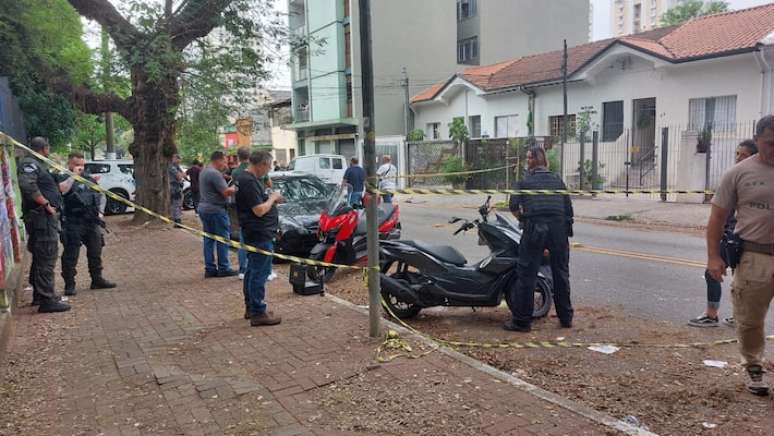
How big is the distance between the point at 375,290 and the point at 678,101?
1879 centimetres

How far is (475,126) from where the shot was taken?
99.0 ft

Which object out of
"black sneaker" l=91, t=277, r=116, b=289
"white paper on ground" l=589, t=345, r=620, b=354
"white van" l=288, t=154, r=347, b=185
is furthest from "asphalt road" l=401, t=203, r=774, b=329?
"white van" l=288, t=154, r=347, b=185

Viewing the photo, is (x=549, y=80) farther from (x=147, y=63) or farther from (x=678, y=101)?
(x=147, y=63)

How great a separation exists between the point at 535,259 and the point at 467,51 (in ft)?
117

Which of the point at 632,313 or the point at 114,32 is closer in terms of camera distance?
the point at 632,313

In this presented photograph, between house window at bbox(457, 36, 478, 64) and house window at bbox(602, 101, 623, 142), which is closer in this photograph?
house window at bbox(602, 101, 623, 142)

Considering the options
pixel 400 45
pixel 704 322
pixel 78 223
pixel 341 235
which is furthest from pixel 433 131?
pixel 704 322

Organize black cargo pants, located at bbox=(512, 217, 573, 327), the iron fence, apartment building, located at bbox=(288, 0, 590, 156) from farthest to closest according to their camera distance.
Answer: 1. apartment building, located at bbox=(288, 0, 590, 156)
2. the iron fence
3. black cargo pants, located at bbox=(512, 217, 573, 327)

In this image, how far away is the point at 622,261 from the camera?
30.0 feet

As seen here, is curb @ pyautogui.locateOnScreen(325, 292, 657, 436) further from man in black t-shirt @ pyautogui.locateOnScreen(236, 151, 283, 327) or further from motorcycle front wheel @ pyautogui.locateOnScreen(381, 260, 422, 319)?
man in black t-shirt @ pyautogui.locateOnScreen(236, 151, 283, 327)

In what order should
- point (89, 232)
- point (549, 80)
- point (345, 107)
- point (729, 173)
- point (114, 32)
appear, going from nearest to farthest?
1. point (729, 173)
2. point (89, 232)
3. point (114, 32)
4. point (549, 80)
5. point (345, 107)

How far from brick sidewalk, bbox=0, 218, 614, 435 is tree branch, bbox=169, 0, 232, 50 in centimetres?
880

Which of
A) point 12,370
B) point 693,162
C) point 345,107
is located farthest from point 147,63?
point 345,107

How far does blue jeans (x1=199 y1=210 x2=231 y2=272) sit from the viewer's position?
8.42m
